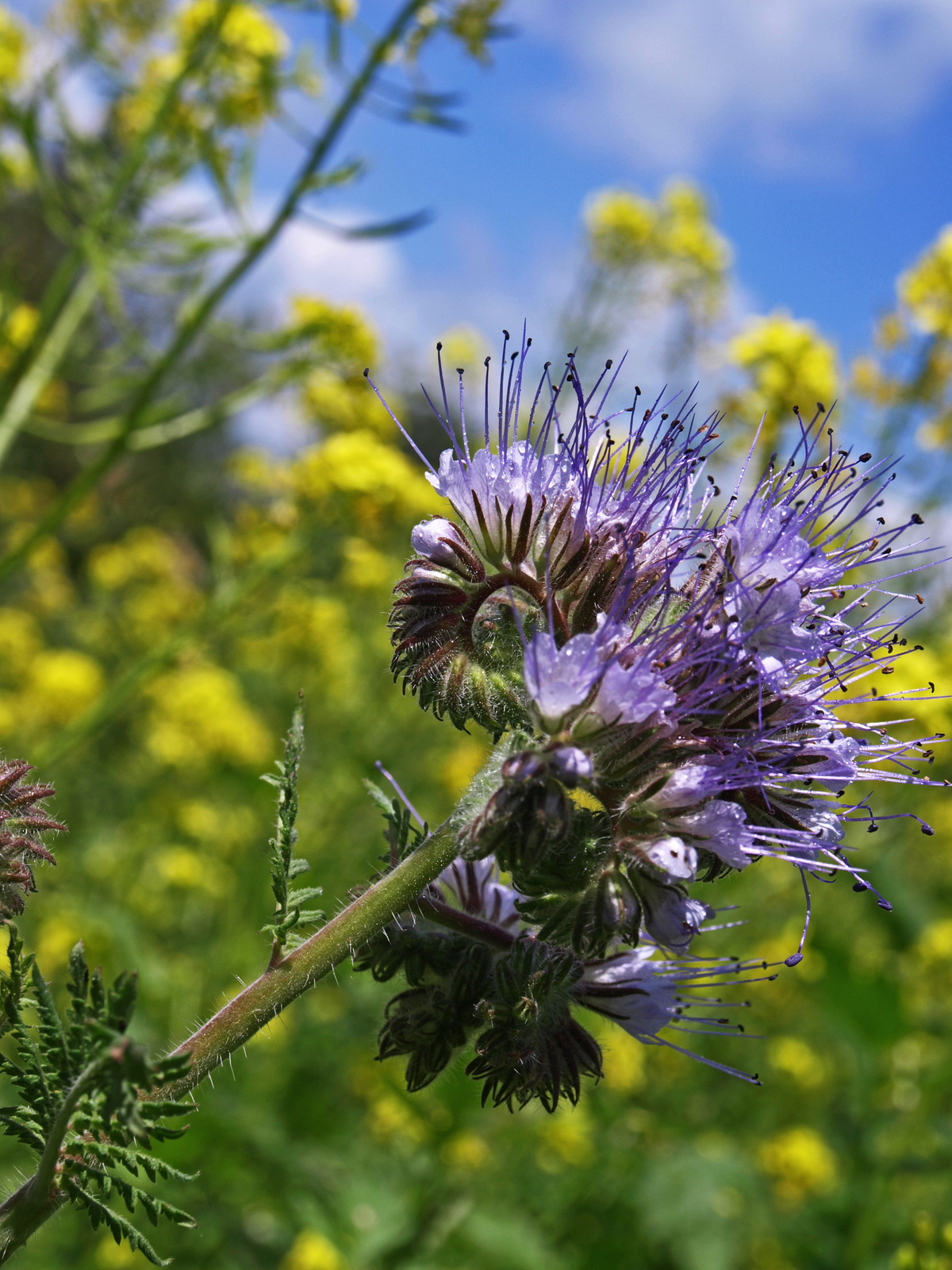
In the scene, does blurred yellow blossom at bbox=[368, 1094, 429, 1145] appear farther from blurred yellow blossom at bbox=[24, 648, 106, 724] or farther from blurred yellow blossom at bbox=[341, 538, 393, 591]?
blurred yellow blossom at bbox=[24, 648, 106, 724]

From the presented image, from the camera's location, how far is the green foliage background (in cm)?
432

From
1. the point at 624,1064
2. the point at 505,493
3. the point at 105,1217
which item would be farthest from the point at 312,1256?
the point at 505,493

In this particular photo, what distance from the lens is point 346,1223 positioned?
161 inches

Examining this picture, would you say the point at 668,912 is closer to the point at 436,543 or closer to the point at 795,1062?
the point at 436,543

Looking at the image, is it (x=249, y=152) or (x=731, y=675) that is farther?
(x=249, y=152)

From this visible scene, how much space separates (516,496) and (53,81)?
3459 mm

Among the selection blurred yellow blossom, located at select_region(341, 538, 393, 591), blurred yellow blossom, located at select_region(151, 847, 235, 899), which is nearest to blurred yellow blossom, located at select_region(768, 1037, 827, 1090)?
blurred yellow blossom, located at select_region(151, 847, 235, 899)

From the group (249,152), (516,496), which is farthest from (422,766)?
(516,496)

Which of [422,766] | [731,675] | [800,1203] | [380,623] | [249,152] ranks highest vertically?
[249,152]

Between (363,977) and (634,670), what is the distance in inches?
170

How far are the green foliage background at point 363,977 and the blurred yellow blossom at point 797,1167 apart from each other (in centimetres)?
2

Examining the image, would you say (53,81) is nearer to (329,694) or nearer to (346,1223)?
(329,694)

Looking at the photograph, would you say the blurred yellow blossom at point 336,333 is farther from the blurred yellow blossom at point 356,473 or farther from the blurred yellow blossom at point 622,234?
A: the blurred yellow blossom at point 622,234

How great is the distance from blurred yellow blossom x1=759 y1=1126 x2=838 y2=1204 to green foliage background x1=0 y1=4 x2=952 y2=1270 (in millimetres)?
22
